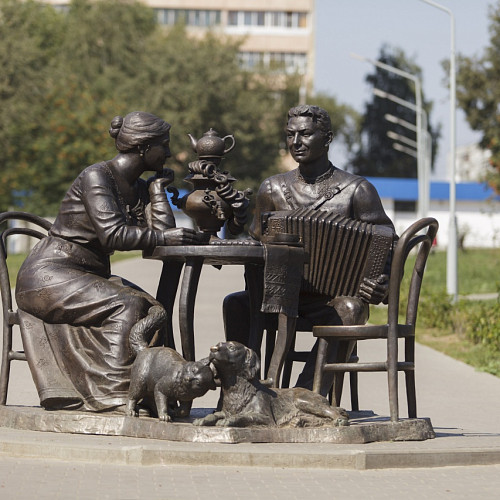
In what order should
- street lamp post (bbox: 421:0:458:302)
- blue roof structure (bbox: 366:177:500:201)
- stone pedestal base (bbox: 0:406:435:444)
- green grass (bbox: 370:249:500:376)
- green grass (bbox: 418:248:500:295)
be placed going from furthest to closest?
blue roof structure (bbox: 366:177:500:201) < green grass (bbox: 418:248:500:295) < street lamp post (bbox: 421:0:458:302) < green grass (bbox: 370:249:500:376) < stone pedestal base (bbox: 0:406:435:444)

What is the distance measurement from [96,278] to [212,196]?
3.02ft

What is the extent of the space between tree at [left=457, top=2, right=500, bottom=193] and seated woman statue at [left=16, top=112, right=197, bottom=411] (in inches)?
1441

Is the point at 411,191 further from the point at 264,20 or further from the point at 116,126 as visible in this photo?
the point at 116,126

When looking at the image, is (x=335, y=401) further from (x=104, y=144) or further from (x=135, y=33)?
(x=135, y=33)

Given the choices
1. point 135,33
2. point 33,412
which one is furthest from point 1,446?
point 135,33

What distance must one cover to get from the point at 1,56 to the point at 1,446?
42.1 m

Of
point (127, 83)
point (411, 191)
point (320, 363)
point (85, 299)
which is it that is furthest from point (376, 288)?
point (411, 191)

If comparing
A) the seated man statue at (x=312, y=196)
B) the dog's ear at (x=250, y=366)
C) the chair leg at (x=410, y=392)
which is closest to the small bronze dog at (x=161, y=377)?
the dog's ear at (x=250, y=366)

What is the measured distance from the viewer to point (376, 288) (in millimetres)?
8602

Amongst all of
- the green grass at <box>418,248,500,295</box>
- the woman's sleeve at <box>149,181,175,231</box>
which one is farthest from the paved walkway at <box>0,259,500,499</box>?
the green grass at <box>418,248,500,295</box>

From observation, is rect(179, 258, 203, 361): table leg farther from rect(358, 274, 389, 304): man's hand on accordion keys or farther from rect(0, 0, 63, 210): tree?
rect(0, 0, 63, 210): tree

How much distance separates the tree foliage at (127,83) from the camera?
1924 inches

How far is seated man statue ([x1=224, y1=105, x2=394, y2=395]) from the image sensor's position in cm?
888

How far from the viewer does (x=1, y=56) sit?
159 ft
